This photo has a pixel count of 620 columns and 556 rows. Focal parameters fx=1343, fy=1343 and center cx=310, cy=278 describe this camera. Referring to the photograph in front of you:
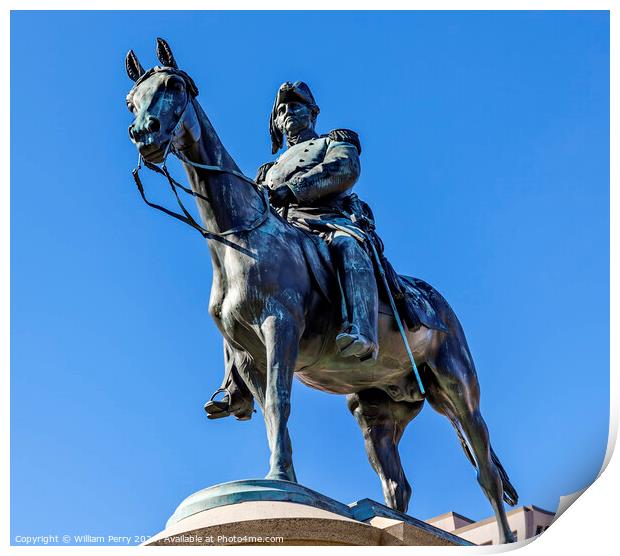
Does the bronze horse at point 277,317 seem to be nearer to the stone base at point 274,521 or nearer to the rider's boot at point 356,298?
the rider's boot at point 356,298

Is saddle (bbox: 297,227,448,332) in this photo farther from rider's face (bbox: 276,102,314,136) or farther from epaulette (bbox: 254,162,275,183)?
rider's face (bbox: 276,102,314,136)

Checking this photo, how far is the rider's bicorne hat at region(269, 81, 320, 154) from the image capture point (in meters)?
14.6

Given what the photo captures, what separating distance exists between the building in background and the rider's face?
4.90 m

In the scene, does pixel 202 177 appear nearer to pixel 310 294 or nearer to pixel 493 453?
pixel 310 294

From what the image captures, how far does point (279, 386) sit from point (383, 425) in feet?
8.96

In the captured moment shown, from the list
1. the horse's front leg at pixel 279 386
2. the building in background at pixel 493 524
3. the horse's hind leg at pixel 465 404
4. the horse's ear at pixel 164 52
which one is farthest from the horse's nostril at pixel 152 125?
the building in background at pixel 493 524

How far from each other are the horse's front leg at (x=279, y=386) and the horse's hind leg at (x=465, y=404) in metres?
2.30

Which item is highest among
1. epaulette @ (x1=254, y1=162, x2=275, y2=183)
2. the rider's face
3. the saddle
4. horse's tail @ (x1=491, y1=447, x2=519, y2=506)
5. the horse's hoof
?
the rider's face

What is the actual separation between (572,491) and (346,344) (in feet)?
7.83

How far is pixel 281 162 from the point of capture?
14.3 m

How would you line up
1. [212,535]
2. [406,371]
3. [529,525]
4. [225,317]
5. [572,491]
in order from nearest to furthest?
[212,535]
[572,491]
[225,317]
[406,371]
[529,525]

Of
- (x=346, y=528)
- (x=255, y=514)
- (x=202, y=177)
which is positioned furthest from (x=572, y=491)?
(x=202, y=177)

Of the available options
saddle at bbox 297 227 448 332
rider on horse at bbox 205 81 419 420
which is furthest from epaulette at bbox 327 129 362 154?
saddle at bbox 297 227 448 332

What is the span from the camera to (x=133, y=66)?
1305cm
